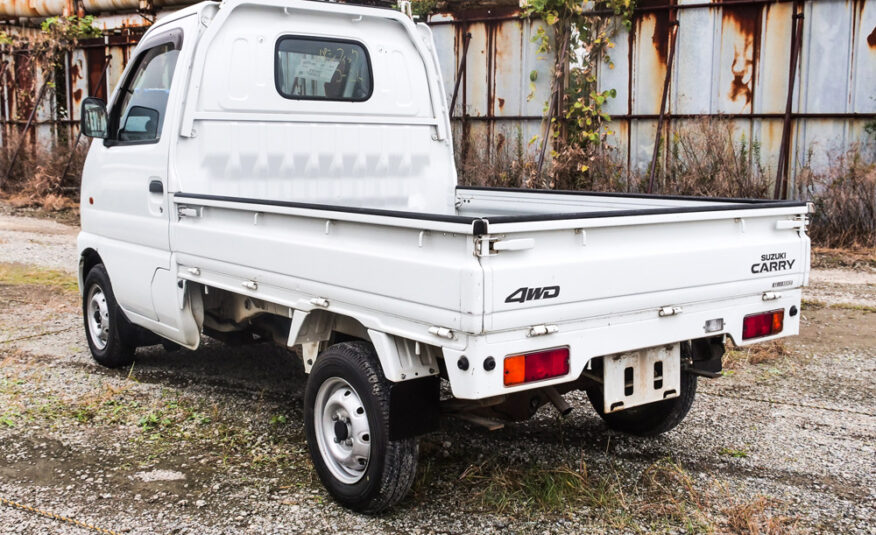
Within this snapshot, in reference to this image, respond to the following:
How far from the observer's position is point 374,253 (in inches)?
149

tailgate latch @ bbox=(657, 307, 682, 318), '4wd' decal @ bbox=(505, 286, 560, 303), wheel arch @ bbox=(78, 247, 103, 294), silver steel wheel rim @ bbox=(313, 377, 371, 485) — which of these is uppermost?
'4wd' decal @ bbox=(505, 286, 560, 303)

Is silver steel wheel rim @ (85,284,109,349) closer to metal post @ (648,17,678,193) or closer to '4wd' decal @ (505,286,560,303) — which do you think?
'4wd' decal @ (505,286,560,303)

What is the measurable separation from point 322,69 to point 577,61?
279 inches

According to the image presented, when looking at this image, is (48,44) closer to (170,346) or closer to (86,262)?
(86,262)

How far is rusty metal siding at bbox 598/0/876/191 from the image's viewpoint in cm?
1048

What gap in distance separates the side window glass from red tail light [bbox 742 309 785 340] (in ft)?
12.0

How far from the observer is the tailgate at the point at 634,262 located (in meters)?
3.41

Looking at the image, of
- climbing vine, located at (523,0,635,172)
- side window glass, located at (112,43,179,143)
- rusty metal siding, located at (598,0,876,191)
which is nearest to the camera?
side window glass, located at (112,43,179,143)

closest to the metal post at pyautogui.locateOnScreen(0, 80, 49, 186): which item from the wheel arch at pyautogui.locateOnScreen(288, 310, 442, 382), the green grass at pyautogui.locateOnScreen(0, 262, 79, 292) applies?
the green grass at pyautogui.locateOnScreen(0, 262, 79, 292)

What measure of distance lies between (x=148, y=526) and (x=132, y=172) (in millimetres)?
2697

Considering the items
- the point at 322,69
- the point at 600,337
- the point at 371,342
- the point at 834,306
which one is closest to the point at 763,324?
the point at 600,337

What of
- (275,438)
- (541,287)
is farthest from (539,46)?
(541,287)

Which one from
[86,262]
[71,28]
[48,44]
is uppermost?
[71,28]

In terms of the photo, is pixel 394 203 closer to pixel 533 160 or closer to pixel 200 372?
pixel 200 372
